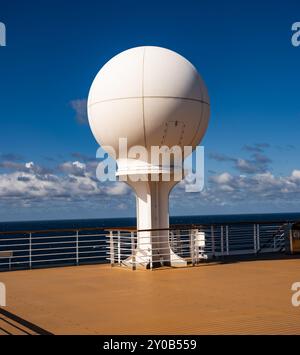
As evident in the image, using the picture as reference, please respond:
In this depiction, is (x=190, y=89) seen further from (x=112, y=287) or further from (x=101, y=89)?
(x=112, y=287)

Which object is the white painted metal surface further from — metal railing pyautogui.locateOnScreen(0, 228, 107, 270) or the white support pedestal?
metal railing pyautogui.locateOnScreen(0, 228, 107, 270)

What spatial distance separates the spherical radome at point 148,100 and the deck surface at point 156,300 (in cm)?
365

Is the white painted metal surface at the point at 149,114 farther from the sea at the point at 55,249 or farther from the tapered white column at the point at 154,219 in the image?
the sea at the point at 55,249

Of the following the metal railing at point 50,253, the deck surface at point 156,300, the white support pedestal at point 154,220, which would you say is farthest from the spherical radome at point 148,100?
the deck surface at point 156,300

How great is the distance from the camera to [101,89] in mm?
15016

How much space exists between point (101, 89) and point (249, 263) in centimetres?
646

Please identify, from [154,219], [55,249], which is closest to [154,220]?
[154,219]

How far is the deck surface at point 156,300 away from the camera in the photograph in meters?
7.79

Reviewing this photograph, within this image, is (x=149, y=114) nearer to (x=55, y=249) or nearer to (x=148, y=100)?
(x=148, y=100)

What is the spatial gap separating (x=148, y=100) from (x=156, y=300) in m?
6.08

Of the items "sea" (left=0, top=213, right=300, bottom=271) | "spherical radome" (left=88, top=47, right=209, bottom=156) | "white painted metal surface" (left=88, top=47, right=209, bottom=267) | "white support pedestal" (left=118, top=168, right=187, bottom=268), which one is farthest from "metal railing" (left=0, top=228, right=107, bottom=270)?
"spherical radome" (left=88, top=47, right=209, bottom=156)

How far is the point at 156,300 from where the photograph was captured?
995 centimetres
